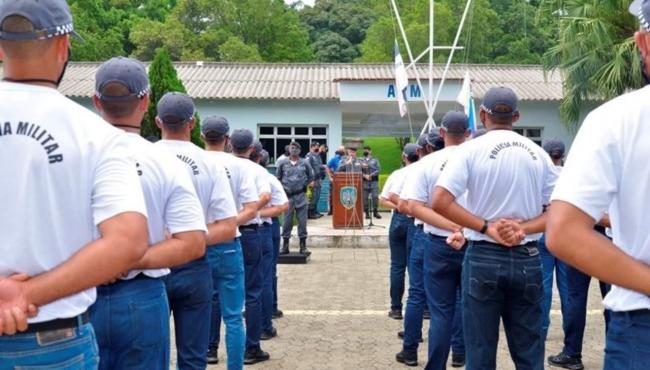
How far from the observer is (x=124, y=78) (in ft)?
11.9

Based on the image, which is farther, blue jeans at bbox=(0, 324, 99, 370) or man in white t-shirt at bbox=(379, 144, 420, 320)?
man in white t-shirt at bbox=(379, 144, 420, 320)

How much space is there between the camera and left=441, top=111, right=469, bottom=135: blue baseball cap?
6.32 metres

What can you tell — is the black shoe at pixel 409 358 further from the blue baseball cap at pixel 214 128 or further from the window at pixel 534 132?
the window at pixel 534 132

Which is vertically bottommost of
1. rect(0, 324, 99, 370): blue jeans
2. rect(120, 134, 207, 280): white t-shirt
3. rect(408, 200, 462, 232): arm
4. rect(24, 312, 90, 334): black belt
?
rect(408, 200, 462, 232): arm

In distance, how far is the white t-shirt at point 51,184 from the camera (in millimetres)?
2283

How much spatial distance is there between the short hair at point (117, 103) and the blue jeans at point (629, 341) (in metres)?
2.39

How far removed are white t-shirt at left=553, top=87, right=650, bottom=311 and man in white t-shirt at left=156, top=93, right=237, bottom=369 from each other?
2944 millimetres

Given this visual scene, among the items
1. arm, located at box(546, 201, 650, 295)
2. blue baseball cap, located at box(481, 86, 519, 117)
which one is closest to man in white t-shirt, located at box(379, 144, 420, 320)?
blue baseball cap, located at box(481, 86, 519, 117)

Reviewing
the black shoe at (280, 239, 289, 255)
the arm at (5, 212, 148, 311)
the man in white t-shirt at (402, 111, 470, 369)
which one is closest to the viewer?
Answer: the arm at (5, 212, 148, 311)

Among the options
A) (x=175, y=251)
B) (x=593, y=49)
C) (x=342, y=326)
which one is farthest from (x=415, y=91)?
(x=175, y=251)

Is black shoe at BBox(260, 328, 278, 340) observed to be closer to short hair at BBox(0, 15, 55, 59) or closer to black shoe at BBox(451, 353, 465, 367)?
black shoe at BBox(451, 353, 465, 367)

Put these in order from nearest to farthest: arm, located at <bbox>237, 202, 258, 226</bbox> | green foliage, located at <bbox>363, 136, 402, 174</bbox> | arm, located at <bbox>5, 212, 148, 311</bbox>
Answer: arm, located at <bbox>5, 212, 148, 311</bbox>
arm, located at <bbox>237, 202, 258, 226</bbox>
green foliage, located at <bbox>363, 136, 402, 174</bbox>

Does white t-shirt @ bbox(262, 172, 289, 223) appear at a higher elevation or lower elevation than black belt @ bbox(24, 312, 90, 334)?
lower

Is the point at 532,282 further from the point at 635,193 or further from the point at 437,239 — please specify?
the point at 635,193
